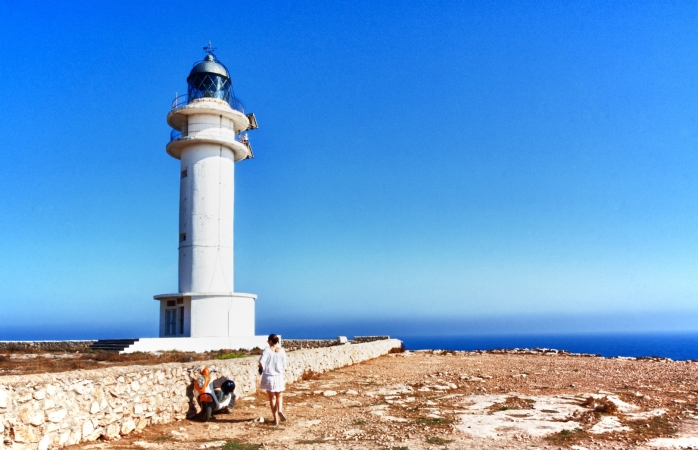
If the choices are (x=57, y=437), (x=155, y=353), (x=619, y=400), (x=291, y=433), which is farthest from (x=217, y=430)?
(x=155, y=353)

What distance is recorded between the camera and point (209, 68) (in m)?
27.8

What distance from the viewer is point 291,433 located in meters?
7.88

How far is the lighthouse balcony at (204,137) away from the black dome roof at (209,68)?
2840 millimetres

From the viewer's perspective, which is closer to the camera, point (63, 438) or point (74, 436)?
point (63, 438)

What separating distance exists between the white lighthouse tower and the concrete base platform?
0.05m

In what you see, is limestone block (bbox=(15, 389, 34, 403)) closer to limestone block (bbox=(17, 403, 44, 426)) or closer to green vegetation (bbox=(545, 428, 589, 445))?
limestone block (bbox=(17, 403, 44, 426))

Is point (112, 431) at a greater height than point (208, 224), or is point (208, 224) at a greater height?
point (208, 224)

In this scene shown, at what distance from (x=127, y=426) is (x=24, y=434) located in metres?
1.70

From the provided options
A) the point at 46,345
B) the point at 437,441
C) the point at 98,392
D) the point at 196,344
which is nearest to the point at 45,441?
the point at 98,392

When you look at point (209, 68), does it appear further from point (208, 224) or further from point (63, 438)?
point (63, 438)

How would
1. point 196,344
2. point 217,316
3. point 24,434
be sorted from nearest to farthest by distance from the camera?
point 24,434 < point 196,344 < point 217,316

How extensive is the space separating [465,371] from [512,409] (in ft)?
21.3

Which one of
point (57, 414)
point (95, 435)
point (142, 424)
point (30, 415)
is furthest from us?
point (142, 424)

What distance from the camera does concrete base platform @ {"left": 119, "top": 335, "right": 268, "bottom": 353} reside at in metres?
21.8
